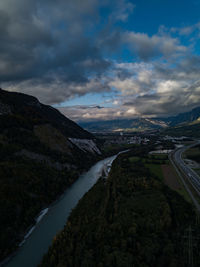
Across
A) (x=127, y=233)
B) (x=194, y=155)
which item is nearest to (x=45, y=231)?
(x=127, y=233)

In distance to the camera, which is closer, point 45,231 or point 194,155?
point 45,231

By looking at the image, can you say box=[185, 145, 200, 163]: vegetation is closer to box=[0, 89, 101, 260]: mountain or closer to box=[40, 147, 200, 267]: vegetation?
box=[40, 147, 200, 267]: vegetation

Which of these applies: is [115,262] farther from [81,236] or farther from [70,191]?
[70,191]

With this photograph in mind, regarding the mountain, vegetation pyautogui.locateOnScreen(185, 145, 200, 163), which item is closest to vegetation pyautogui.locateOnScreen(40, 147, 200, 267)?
the mountain

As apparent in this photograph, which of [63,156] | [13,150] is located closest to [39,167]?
[13,150]

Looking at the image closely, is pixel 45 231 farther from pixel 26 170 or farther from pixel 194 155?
pixel 194 155

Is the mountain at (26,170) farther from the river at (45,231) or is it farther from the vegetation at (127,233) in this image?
the vegetation at (127,233)

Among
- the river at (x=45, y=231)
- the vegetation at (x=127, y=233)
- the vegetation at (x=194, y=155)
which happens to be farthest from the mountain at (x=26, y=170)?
the vegetation at (x=194, y=155)
